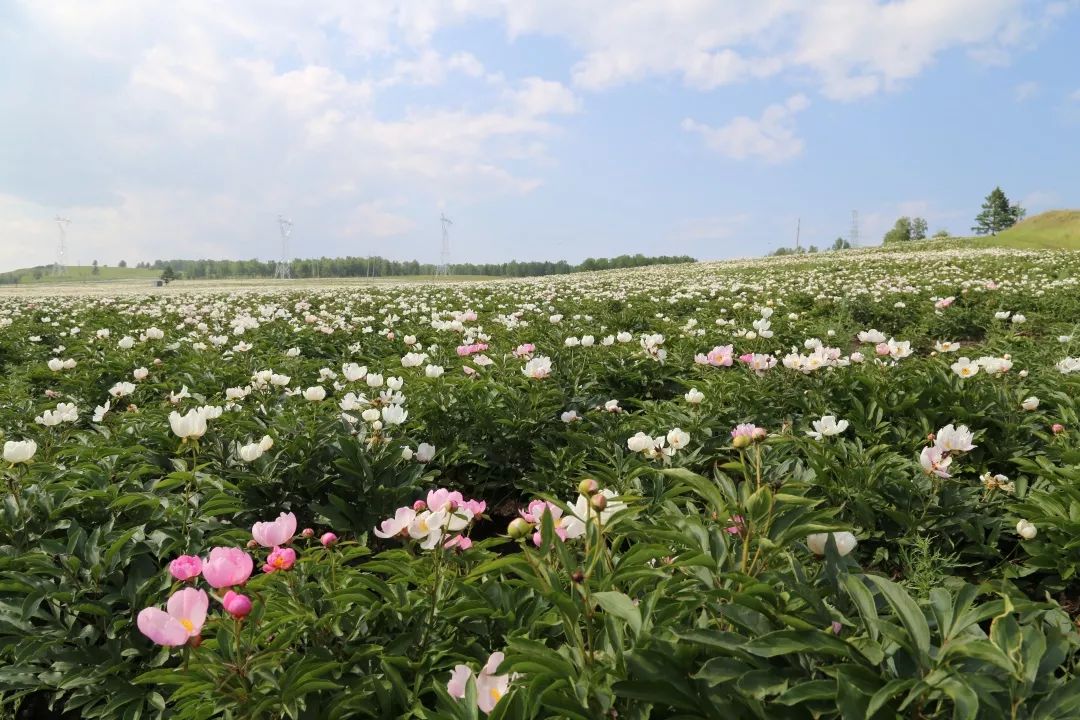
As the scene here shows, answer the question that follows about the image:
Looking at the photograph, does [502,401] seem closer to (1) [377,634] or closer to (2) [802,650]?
(1) [377,634]

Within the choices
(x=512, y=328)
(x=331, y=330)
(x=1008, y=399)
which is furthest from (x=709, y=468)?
(x=331, y=330)

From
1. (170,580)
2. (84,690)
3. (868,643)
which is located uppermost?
(868,643)

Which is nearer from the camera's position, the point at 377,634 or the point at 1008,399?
the point at 377,634

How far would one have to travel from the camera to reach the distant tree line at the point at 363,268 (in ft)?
248

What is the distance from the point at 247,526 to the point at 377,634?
1562 millimetres

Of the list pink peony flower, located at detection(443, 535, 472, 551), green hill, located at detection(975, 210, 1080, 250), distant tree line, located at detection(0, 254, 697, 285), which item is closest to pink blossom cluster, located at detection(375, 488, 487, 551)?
pink peony flower, located at detection(443, 535, 472, 551)

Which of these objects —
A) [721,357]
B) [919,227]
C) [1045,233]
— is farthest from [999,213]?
[721,357]

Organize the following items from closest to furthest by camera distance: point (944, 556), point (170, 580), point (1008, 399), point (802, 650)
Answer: point (802, 650), point (170, 580), point (944, 556), point (1008, 399)

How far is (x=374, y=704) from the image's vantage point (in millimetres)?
1284

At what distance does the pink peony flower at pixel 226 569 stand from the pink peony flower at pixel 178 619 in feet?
0.13

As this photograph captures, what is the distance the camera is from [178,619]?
46.1 inches

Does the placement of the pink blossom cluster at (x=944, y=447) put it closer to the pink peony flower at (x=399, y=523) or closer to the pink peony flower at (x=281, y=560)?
the pink peony flower at (x=399, y=523)

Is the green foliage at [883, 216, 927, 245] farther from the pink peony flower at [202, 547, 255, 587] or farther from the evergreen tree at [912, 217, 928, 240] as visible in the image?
the pink peony flower at [202, 547, 255, 587]

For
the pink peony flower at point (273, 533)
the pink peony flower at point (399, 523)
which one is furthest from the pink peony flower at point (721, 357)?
the pink peony flower at point (273, 533)
